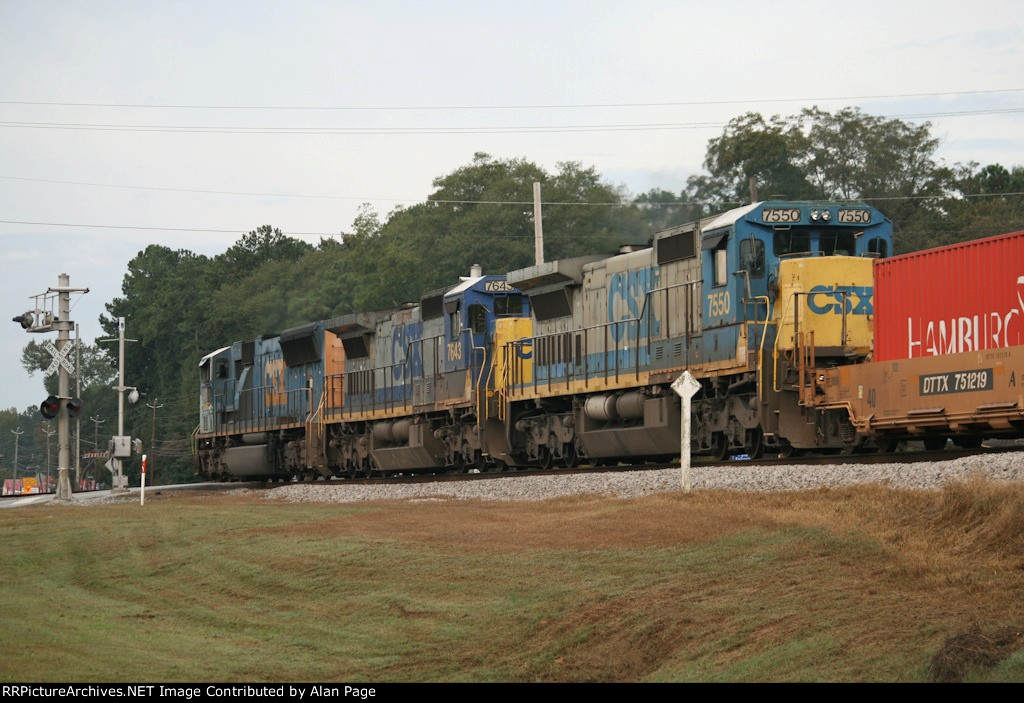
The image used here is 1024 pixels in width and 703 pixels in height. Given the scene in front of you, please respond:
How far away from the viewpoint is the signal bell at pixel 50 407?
3061 centimetres

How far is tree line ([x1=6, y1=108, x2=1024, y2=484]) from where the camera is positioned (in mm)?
61500

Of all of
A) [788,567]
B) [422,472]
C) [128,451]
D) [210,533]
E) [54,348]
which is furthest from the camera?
[128,451]

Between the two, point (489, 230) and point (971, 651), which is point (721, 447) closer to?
Result: point (971, 651)

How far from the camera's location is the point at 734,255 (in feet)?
68.4

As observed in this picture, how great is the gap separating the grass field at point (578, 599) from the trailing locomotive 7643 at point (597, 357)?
5.14 metres

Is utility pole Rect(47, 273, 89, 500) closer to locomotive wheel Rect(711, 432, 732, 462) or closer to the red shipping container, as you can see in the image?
locomotive wheel Rect(711, 432, 732, 462)

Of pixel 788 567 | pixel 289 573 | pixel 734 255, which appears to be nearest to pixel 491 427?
pixel 734 255

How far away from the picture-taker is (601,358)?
82.0 feet

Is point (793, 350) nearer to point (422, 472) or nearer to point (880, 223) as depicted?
point (880, 223)

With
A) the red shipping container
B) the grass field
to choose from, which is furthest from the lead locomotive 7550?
the grass field

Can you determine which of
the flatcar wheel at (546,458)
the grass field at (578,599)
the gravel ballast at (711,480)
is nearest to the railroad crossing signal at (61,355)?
the gravel ballast at (711,480)

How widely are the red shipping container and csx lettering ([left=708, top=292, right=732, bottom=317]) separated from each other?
250cm

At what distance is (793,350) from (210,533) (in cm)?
916

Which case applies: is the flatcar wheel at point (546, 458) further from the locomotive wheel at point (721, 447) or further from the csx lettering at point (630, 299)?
the locomotive wheel at point (721, 447)
